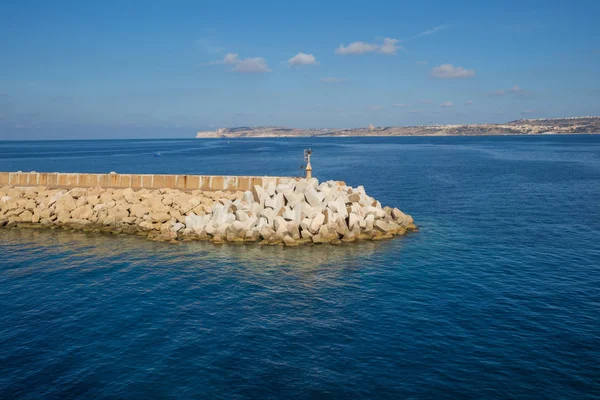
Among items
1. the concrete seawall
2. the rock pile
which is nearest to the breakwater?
the concrete seawall

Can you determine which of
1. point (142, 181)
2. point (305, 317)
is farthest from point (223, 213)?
point (305, 317)

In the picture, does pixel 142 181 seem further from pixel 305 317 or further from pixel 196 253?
pixel 305 317

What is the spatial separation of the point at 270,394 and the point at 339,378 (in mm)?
2121

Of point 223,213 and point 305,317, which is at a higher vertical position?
point 223,213

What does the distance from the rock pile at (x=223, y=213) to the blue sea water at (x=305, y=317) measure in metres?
1.53

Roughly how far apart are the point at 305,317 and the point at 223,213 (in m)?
14.3

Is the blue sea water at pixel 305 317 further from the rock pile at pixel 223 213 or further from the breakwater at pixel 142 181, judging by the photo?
the breakwater at pixel 142 181

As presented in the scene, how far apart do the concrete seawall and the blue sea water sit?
849cm

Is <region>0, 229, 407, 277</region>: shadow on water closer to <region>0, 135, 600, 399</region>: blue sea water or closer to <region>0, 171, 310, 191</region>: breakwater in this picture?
<region>0, 135, 600, 399</region>: blue sea water

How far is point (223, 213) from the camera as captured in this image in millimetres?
30375

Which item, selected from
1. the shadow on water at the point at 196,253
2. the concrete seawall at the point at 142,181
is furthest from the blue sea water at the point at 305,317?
the concrete seawall at the point at 142,181

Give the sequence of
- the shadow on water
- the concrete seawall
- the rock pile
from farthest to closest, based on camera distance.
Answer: the concrete seawall → the rock pile → the shadow on water

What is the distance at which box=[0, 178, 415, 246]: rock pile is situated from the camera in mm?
28922

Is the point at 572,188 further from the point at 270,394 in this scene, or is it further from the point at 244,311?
the point at 270,394
